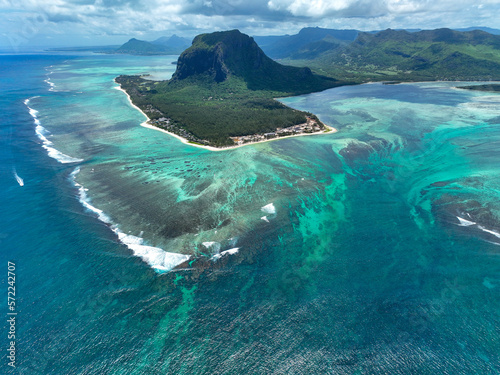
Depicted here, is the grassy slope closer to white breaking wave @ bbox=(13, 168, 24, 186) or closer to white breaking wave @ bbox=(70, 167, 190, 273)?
white breaking wave @ bbox=(70, 167, 190, 273)

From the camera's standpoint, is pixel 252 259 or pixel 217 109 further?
pixel 217 109

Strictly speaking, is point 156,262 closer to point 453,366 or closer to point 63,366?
point 63,366

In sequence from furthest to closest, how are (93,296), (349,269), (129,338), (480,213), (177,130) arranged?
(177,130) → (480,213) → (349,269) → (93,296) → (129,338)

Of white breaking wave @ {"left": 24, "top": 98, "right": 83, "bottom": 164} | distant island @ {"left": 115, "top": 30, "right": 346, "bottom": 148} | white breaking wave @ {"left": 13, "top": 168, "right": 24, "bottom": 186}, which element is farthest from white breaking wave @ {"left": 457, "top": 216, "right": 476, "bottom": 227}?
white breaking wave @ {"left": 13, "top": 168, "right": 24, "bottom": 186}

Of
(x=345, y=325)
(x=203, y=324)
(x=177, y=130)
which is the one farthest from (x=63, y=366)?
(x=177, y=130)

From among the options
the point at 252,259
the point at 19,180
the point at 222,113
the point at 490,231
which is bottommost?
the point at 252,259

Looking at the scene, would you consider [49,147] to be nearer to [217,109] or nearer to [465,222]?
[217,109]

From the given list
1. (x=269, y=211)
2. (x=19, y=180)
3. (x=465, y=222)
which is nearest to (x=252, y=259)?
(x=269, y=211)
